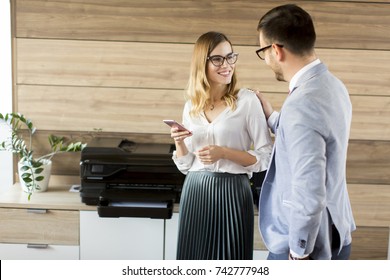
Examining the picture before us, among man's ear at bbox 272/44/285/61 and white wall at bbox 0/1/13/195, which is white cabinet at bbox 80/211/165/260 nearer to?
white wall at bbox 0/1/13/195

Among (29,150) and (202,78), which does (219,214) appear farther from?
(29,150)

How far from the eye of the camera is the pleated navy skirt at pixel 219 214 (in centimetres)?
251

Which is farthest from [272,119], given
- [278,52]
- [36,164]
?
[36,164]

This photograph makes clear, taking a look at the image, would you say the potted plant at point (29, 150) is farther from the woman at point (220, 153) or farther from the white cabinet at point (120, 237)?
the woman at point (220, 153)

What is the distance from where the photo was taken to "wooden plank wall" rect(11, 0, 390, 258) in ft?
10.6

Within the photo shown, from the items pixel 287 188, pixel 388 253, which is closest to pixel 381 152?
pixel 388 253

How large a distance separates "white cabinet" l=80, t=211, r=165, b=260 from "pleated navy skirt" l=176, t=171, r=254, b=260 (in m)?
0.60

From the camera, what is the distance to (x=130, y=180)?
312 centimetres

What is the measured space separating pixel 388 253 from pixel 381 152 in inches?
23.1

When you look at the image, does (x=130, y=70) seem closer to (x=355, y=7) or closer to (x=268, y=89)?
(x=268, y=89)

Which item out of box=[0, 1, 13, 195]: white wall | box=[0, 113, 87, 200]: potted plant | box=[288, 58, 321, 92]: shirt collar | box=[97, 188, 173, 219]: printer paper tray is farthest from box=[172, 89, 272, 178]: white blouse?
box=[0, 1, 13, 195]: white wall

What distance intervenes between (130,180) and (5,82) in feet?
3.12

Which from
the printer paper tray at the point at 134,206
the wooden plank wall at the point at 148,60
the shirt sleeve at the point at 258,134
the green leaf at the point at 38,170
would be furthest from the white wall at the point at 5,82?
the shirt sleeve at the point at 258,134

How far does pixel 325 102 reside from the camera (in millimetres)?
1685
